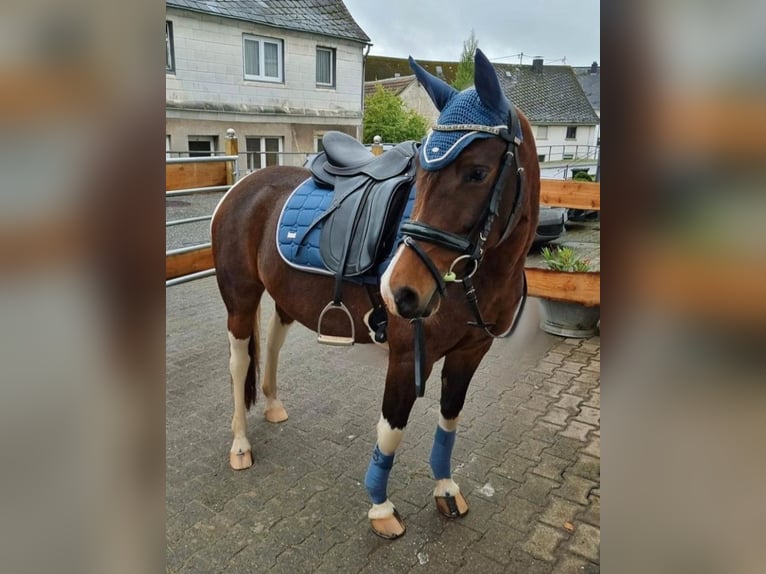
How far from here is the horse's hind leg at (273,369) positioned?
3121 millimetres

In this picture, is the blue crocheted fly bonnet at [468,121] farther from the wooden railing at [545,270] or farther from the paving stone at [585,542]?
the wooden railing at [545,270]

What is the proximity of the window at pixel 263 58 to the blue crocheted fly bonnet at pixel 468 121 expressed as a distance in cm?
1309

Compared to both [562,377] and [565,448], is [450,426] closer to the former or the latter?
[565,448]


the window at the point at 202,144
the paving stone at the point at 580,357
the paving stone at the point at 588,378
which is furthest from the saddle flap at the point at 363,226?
the window at the point at 202,144

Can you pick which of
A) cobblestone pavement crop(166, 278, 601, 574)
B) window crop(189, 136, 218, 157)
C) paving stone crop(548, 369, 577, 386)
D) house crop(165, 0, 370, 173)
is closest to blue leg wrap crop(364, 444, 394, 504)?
cobblestone pavement crop(166, 278, 601, 574)

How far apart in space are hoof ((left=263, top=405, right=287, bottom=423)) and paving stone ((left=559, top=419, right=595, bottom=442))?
5.60ft

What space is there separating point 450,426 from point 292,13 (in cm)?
1410

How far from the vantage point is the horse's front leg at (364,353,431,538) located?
203 centimetres

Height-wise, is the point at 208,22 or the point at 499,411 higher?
the point at 208,22

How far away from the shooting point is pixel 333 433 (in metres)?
2.99
